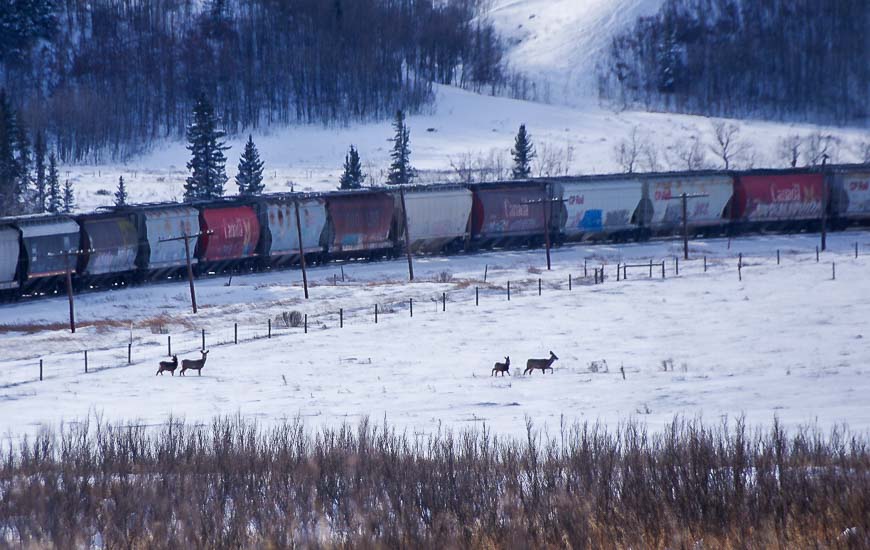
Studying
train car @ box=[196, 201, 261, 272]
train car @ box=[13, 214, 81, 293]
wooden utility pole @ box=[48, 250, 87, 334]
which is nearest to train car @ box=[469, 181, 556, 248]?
train car @ box=[196, 201, 261, 272]

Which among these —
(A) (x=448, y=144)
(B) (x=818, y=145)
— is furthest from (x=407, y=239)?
(B) (x=818, y=145)

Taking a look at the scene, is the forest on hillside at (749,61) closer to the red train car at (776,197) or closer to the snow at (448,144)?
the snow at (448,144)

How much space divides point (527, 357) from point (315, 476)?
46.2 feet

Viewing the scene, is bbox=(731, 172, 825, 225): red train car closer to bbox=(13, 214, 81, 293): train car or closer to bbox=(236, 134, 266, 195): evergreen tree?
bbox=(236, 134, 266, 195): evergreen tree

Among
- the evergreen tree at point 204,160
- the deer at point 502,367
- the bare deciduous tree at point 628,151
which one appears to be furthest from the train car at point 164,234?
the bare deciduous tree at point 628,151

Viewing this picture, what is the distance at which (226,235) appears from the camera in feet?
139

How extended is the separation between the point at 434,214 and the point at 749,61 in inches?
3291

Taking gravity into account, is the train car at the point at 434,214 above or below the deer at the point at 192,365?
above

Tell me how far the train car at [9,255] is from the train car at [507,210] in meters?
21.3

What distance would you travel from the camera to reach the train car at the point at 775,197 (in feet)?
Result: 181

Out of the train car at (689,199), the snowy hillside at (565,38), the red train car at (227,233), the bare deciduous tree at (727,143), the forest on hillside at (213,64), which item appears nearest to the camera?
the red train car at (227,233)

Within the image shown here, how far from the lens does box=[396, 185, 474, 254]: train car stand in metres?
47.9

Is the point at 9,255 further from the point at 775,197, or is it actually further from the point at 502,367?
the point at 775,197

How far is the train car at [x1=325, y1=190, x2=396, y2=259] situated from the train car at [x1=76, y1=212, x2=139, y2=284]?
9.12 metres
